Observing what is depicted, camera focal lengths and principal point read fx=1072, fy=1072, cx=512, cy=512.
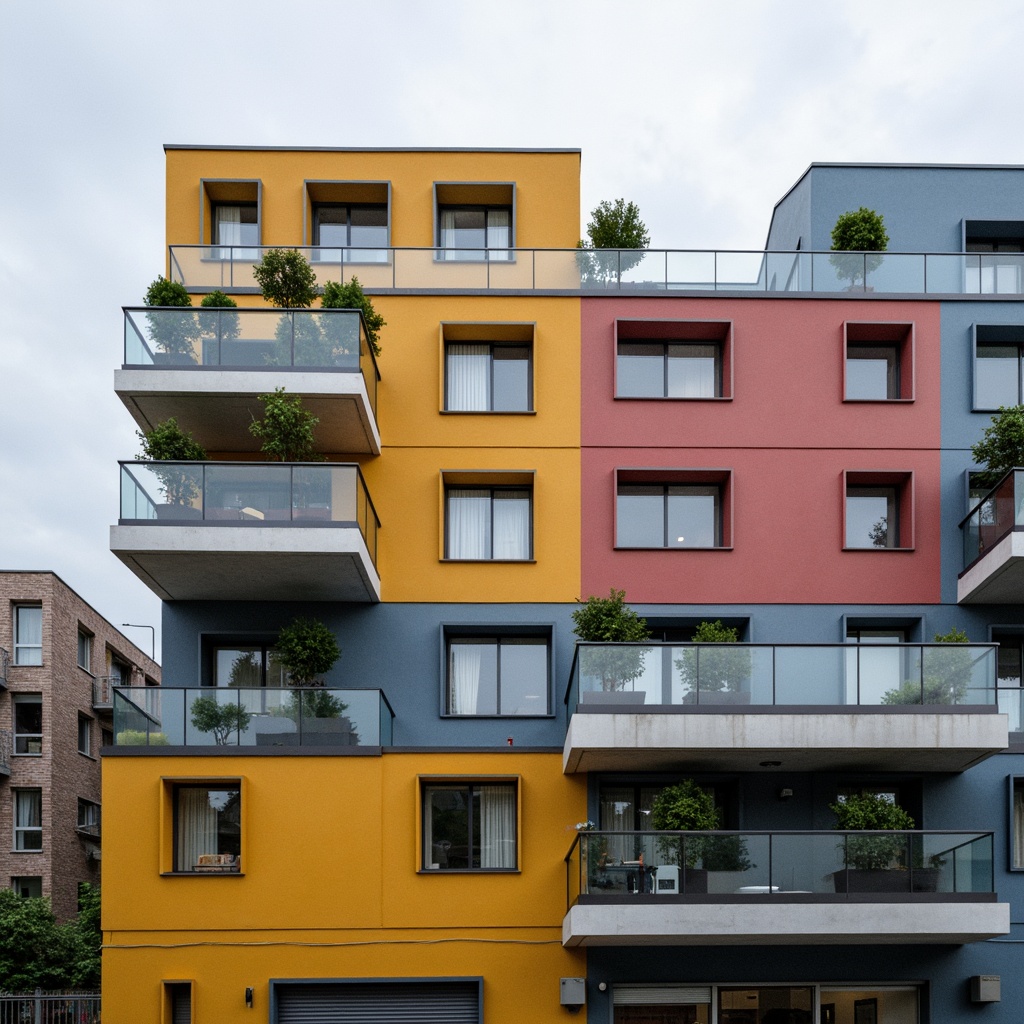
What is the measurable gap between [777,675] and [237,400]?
963 centimetres

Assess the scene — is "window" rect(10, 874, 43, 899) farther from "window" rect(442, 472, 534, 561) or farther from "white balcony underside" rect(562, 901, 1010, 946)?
"white balcony underside" rect(562, 901, 1010, 946)

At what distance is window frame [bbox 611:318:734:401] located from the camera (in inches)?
757

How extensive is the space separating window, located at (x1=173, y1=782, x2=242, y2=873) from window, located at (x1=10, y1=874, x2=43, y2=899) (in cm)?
2020

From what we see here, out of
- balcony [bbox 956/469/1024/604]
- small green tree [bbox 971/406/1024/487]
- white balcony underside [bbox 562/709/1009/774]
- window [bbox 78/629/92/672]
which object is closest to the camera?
white balcony underside [bbox 562/709/1009/774]

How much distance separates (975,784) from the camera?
17.5 meters

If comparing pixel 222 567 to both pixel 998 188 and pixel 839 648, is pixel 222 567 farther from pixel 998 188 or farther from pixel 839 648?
pixel 998 188

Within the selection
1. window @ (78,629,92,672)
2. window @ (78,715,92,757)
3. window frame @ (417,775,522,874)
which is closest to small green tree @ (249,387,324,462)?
window frame @ (417,775,522,874)

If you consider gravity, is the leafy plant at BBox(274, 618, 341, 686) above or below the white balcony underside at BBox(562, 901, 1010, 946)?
above

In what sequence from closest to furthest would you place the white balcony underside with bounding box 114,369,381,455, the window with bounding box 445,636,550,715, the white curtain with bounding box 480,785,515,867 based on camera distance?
the white curtain with bounding box 480,785,515,867
the white balcony underside with bounding box 114,369,381,455
the window with bounding box 445,636,550,715

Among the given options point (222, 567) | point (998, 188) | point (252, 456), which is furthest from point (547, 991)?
point (998, 188)

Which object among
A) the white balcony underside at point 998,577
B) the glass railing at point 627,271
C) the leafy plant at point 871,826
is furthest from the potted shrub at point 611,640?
the glass railing at point 627,271

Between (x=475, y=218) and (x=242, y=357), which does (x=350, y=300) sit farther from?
(x=475, y=218)

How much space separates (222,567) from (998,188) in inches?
682

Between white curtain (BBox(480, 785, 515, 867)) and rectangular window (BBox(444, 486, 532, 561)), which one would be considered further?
rectangular window (BBox(444, 486, 532, 561))
